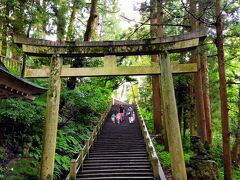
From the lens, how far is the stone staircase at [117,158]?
10.9m

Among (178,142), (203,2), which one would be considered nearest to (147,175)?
(178,142)

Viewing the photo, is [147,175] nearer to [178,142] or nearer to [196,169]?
[196,169]

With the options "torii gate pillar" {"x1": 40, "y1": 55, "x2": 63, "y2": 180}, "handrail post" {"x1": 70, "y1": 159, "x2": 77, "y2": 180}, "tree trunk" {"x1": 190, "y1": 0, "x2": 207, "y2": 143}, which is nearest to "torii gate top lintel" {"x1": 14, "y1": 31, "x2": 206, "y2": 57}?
"torii gate pillar" {"x1": 40, "y1": 55, "x2": 63, "y2": 180}

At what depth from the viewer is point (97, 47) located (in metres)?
8.62

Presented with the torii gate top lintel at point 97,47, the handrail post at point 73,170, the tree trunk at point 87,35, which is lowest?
the handrail post at point 73,170

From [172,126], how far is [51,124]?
11.9 ft

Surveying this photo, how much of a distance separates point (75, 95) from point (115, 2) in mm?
11159

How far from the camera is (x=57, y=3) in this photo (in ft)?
56.5

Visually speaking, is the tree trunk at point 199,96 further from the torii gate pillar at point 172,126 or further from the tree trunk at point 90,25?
the tree trunk at point 90,25

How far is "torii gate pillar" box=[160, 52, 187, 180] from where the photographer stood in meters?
7.56

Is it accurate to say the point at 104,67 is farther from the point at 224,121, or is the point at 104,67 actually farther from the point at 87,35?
the point at 87,35

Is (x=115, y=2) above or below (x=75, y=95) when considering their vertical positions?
above

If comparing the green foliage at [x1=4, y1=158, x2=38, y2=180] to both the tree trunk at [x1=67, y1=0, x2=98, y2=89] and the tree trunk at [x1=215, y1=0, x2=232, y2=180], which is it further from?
the tree trunk at [x1=67, y1=0, x2=98, y2=89]

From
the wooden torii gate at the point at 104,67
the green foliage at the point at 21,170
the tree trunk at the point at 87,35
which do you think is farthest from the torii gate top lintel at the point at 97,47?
the tree trunk at the point at 87,35
